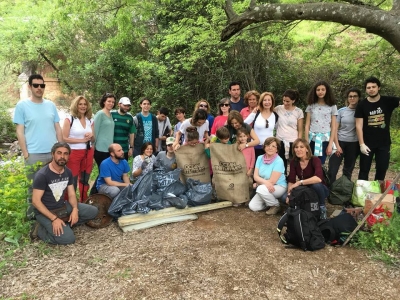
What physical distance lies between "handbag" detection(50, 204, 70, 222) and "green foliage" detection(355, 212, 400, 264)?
11.5ft

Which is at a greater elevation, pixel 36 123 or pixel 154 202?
pixel 36 123

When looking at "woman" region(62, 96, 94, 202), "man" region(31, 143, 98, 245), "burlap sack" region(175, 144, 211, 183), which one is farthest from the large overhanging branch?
"man" region(31, 143, 98, 245)

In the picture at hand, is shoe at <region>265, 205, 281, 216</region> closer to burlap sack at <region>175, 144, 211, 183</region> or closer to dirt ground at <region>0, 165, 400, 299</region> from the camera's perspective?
dirt ground at <region>0, 165, 400, 299</region>

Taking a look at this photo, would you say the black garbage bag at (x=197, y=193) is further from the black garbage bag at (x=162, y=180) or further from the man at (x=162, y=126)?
the man at (x=162, y=126)

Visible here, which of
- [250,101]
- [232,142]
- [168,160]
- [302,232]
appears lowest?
[302,232]

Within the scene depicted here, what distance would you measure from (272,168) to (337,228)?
1307 mm

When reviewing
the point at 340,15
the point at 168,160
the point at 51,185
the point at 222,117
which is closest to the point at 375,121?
the point at 340,15

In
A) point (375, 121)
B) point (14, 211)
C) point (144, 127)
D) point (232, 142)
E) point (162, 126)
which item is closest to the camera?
point (14, 211)

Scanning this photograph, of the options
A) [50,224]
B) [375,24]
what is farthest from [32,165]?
[375,24]

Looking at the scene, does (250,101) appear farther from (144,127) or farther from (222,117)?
(144,127)

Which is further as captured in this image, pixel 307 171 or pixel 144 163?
pixel 144 163

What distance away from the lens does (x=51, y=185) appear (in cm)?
388

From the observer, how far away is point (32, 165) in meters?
4.17

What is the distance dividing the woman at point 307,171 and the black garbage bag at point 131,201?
202 cm
